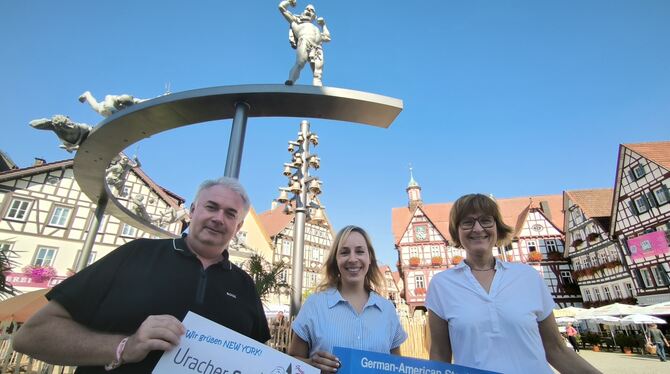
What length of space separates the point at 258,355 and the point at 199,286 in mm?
568

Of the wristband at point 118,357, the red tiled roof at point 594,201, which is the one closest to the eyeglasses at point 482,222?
the wristband at point 118,357

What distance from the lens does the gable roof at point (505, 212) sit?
39.1 meters

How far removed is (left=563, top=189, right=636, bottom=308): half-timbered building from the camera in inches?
980

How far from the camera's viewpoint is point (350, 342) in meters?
2.12

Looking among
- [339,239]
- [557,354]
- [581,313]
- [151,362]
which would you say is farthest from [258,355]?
[581,313]

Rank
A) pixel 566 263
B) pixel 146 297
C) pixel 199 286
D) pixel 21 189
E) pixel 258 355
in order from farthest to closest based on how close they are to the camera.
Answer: pixel 566 263, pixel 21 189, pixel 199 286, pixel 146 297, pixel 258 355

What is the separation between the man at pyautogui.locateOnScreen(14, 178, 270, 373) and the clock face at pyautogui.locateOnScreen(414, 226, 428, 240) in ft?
118

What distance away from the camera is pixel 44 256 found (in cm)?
1925

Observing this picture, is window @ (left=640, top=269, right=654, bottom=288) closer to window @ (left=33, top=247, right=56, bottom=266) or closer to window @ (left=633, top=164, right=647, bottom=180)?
window @ (left=633, top=164, right=647, bottom=180)

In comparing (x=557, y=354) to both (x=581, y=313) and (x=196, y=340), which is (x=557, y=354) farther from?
(x=581, y=313)

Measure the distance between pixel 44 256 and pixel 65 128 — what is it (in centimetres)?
2019

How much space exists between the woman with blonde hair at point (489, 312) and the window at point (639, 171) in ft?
98.9

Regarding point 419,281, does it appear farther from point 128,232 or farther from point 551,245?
point 128,232

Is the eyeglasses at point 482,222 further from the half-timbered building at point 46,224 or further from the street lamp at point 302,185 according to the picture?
the half-timbered building at point 46,224
